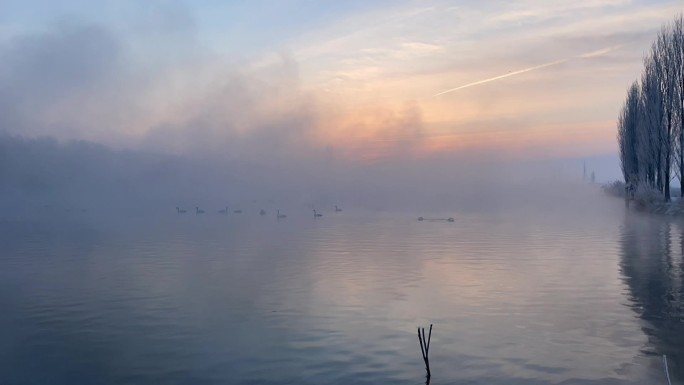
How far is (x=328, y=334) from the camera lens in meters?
12.7

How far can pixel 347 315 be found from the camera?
14.6 meters

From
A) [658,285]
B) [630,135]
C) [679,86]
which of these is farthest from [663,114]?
[658,285]

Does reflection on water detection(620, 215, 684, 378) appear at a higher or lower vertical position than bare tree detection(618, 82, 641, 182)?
lower

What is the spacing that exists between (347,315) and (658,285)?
30.3 feet

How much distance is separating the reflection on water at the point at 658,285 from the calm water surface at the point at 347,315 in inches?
2.4

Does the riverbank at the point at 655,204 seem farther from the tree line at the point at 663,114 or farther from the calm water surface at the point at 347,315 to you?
the calm water surface at the point at 347,315

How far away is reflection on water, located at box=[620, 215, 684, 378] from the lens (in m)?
11.4

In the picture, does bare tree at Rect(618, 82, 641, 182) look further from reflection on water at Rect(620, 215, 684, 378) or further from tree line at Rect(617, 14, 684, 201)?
reflection on water at Rect(620, 215, 684, 378)

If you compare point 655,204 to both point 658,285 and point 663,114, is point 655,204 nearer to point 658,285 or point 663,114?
point 663,114

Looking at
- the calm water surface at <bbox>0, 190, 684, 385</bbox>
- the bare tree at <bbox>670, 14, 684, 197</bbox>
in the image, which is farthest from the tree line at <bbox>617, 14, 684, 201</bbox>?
the calm water surface at <bbox>0, 190, 684, 385</bbox>

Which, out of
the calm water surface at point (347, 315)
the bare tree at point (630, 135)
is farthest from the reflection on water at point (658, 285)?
the bare tree at point (630, 135)

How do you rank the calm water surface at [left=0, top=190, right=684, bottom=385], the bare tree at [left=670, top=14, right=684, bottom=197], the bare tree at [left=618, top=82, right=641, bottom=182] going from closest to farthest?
the calm water surface at [left=0, top=190, right=684, bottom=385] → the bare tree at [left=670, top=14, right=684, bottom=197] → the bare tree at [left=618, top=82, right=641, bottom=182]

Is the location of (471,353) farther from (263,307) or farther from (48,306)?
(48,306)

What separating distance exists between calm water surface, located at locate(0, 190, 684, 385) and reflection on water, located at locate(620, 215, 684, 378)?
0.06 meters
